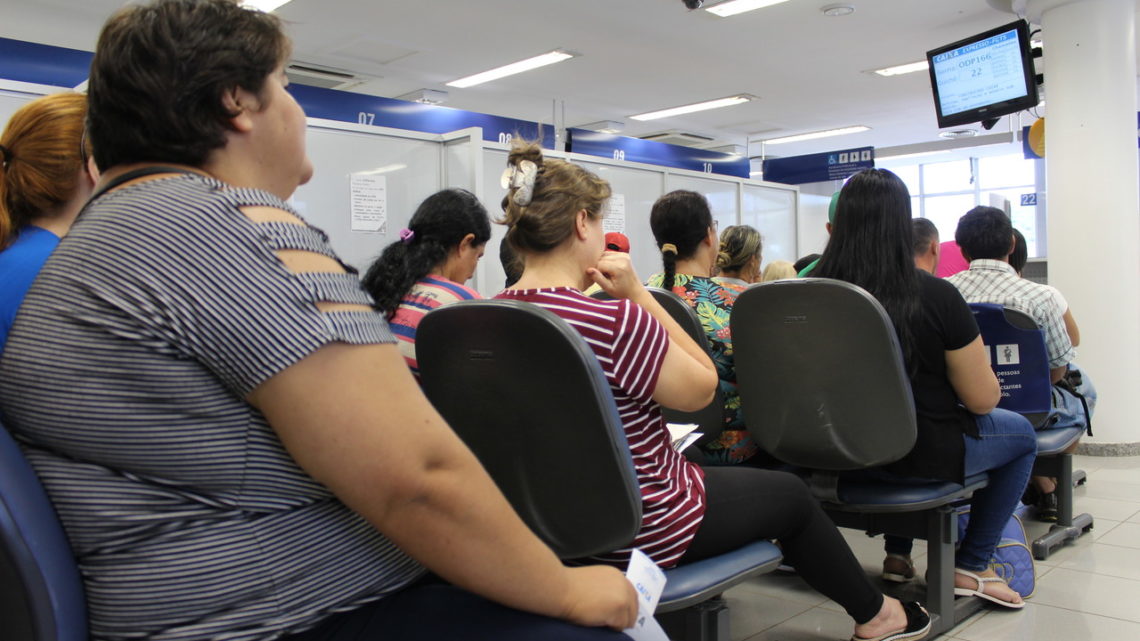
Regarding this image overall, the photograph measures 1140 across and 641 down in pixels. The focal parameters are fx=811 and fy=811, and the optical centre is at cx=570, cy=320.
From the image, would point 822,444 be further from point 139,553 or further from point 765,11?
point 765,11

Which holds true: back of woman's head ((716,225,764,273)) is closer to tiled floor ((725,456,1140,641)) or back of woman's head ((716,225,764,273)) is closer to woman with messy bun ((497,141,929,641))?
tiled floor ((725,456,1140,641))

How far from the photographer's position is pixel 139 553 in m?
0.74

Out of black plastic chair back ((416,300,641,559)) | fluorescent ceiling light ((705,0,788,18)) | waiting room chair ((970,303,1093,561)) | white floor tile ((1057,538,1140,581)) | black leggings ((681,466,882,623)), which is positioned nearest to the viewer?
black plastic chair back ((416,300,641,559))

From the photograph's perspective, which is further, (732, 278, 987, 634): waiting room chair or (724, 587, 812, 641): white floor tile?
(724, 587, 812, 641): white floor tile

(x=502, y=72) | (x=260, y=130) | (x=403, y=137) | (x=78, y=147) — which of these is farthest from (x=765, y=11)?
(x=260, y=130)

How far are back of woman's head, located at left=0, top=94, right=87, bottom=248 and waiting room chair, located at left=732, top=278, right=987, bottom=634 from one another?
59.3 inches

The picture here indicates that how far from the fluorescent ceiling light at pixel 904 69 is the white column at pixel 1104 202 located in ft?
10.5

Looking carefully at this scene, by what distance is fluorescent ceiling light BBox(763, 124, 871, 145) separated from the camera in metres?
11.7

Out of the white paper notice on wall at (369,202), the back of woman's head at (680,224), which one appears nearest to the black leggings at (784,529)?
the back of woman's head at (680,224)

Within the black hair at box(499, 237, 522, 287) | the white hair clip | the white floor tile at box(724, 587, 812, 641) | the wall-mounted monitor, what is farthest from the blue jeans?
the wall-mounted monitor

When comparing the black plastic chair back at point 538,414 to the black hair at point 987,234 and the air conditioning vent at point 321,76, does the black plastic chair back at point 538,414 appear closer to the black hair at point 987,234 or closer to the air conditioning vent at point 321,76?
the black hair at point 987,234

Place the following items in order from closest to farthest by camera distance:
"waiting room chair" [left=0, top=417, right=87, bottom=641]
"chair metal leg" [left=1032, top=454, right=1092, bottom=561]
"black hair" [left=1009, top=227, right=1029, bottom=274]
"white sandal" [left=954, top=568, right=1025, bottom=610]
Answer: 1. "waiting room chair" [left=0, top=417, right=87, bottom=641]
2. "white sandal" [left=954, top=568, right=1025, bottom=610]
3. "chair metal leg" [left=1032, top=454, right=1092, bottom=561]
4. "black hair" [left=1009, top=227, right=1029, bottom=274]

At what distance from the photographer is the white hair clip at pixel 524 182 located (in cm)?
160

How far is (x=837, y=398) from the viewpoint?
1942mm
